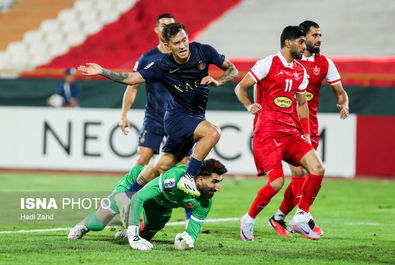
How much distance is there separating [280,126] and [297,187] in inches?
42.2

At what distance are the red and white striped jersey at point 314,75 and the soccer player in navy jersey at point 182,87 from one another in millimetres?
1402

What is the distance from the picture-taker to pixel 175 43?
7.23m

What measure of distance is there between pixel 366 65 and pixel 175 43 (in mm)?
11824

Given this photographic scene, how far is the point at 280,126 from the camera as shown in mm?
7809

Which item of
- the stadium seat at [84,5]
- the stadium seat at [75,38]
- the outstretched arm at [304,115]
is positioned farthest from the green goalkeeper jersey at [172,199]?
the stadium seat at [84,5]

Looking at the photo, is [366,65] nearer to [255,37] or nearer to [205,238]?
[255,37]

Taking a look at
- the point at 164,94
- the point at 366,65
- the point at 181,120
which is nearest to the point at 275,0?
the point at 366,65

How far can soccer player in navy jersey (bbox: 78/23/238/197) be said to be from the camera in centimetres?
723

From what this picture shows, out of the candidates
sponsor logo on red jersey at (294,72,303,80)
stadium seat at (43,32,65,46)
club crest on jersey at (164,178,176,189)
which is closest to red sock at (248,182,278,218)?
sponsor logo on red jersey at (294,72,303,80)

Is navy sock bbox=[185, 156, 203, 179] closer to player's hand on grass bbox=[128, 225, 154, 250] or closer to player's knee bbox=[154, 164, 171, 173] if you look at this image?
player's knee bbox=[154, 164, 171, 173]

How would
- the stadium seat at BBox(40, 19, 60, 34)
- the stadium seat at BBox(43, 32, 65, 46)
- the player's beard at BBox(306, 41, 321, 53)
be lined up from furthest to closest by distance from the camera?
the stadium seat at BBox(40, 19, 60, 34) < the stadium seat at BBox(43, 32, 65, 46) < the player's beard at BBox(306, 41, 321, 53)

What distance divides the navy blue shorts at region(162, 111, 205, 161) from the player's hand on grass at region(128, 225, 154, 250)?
45.2 inches

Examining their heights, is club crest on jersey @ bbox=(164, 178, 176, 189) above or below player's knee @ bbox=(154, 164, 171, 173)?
above

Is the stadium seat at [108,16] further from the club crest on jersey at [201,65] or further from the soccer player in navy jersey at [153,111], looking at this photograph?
the club crest on jersey at [201,65]
